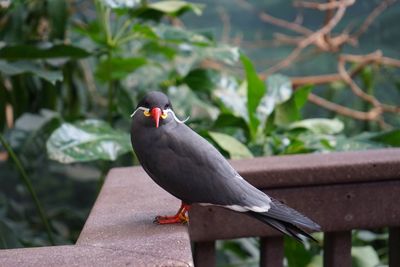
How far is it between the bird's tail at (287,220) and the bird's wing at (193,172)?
0.14ft

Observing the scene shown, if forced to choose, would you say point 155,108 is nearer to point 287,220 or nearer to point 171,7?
point 287,220

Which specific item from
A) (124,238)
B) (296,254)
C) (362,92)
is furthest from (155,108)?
(362,92)

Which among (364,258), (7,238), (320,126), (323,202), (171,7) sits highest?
(171,7)

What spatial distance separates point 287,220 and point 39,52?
1.24m

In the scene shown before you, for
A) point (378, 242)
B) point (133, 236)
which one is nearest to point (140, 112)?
point (133, 236)

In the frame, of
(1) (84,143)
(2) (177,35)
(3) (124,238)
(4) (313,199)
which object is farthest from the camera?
(2) (177,35)

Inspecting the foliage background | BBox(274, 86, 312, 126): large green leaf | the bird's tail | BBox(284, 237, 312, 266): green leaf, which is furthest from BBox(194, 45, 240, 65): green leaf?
the bird's tail

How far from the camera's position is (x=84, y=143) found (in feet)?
5.88

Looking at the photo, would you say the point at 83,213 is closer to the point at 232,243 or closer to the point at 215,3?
the point at 232,243

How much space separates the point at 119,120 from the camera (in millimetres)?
2543

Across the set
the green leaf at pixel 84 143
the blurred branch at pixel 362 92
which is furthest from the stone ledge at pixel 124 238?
the blurred branch at pixel 362 92

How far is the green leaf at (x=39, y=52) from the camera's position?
2.02 metres

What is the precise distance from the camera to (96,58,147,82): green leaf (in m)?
2.31

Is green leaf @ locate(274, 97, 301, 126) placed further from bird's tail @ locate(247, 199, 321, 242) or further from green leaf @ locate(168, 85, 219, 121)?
bird's tail @ locate(247, 199, 321, 242)
